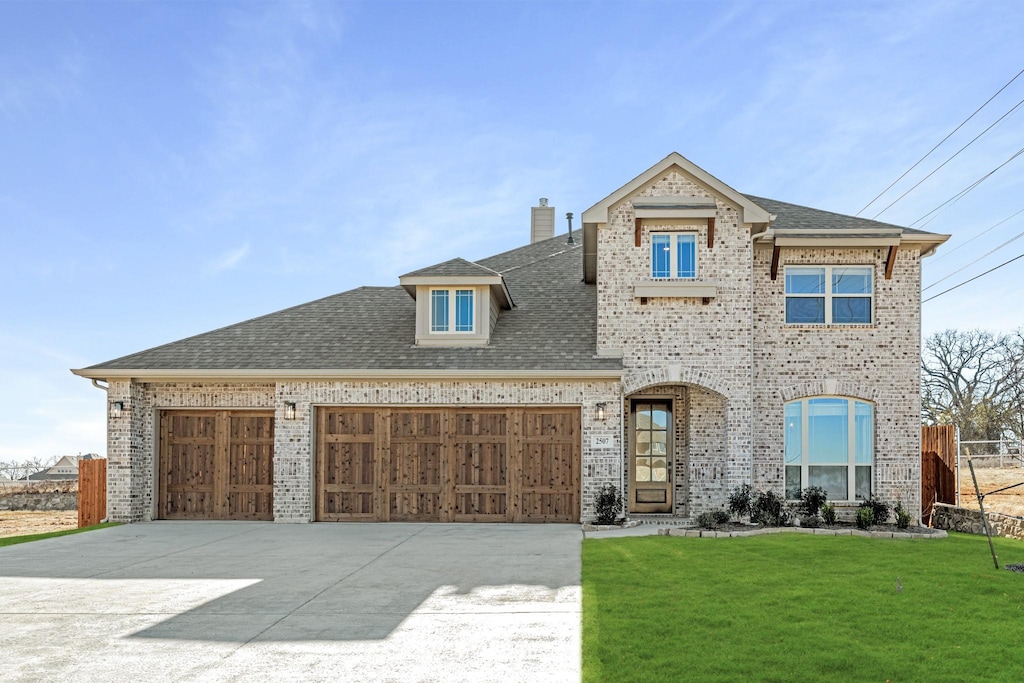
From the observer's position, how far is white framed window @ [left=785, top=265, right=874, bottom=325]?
18.4 meters

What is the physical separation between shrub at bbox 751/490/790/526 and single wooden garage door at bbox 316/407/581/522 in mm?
3375

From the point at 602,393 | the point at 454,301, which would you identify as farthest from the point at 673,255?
the point at 454,301

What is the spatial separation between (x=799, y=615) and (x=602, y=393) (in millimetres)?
8857

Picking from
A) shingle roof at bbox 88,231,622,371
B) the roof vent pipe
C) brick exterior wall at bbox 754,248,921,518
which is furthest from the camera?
the roof vent pipe

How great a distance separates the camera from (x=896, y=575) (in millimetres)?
10906

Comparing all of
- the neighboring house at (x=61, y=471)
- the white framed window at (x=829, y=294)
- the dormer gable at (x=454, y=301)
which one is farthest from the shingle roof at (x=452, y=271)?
the neighboring house at (x=61, y=471)

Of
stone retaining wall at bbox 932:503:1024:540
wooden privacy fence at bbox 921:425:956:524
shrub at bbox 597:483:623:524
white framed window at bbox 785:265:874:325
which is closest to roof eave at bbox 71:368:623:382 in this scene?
shrub at bbox 597:483:623:524

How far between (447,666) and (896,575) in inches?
255

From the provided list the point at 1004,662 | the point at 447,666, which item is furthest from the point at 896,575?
the point at 447,666

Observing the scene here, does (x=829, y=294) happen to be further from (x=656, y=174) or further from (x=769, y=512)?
(x=769, y=512)

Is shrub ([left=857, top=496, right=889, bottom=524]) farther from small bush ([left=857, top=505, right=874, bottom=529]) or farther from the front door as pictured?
the front door

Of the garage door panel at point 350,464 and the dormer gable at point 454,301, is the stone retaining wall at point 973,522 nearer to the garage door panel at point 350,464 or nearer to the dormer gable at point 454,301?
the dormer gable at point 454,301

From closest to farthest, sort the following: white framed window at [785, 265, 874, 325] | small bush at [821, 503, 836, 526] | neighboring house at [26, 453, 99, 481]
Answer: small bush at [821, 503, 836, 526] < white framed window at [785, 265, 874, 325] < neighboring house at [26, 453, 99, 481]

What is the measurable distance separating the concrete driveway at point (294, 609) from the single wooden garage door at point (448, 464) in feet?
8.23
